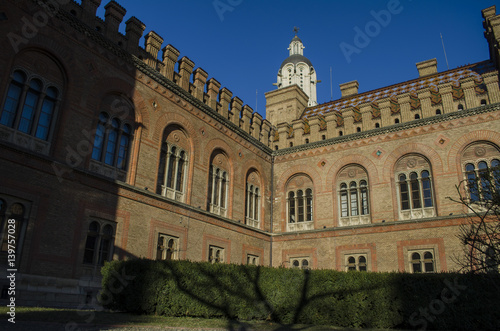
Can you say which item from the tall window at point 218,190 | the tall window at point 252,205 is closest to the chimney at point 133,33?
the tall window at point 218,190

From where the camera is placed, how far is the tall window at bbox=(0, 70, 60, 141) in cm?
1309

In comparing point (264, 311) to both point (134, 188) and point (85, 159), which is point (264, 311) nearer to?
point (134, 188)

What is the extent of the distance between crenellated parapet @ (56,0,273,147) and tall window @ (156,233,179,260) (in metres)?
7.19

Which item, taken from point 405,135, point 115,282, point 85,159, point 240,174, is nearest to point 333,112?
point 405,135

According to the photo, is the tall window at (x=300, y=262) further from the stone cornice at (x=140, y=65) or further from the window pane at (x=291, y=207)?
the stone cornice at (x=140, y=65)

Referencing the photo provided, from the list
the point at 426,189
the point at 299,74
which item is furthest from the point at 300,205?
the point at 299,74

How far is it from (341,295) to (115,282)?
7.07 metres

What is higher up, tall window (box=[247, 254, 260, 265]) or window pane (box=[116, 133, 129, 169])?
window pane (box=[116, 133, 129, 169])

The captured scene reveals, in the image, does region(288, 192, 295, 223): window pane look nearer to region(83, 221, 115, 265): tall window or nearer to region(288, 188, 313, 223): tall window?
region(288, 188, 313, 223): tall window

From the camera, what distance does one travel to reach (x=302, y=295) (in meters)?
13.1

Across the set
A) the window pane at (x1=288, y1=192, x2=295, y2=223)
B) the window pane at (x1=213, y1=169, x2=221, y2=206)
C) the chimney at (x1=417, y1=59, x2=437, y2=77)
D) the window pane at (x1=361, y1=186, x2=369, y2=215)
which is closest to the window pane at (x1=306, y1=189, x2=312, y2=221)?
the window pane at (x1=288, y1=192, x2=295, y2=223)

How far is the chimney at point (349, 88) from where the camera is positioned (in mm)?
31550

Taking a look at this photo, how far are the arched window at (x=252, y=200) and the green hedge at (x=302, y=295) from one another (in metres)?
10.1

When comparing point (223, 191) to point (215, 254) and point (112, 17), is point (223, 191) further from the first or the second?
point (112, 17)
